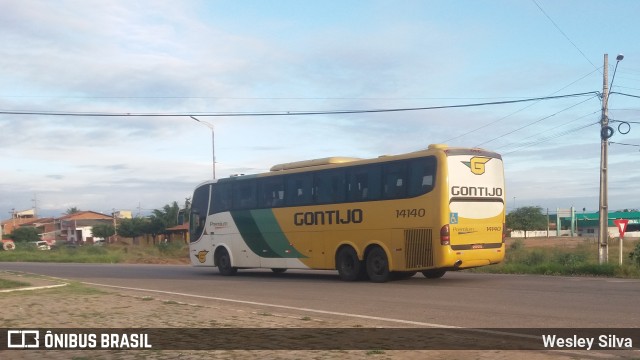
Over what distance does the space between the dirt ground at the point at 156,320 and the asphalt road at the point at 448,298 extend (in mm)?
1065

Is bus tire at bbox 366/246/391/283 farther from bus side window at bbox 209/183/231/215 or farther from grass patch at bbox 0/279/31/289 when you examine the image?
grass patch at bbox 0/279/31/289

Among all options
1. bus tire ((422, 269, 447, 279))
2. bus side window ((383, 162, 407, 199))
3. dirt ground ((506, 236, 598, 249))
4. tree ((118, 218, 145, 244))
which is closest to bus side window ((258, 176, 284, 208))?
bus side window ((383, 162, 407, 199))

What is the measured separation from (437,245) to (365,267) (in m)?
2.98

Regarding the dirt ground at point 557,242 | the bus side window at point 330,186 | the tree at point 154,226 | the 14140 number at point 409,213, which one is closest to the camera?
the 14140 number at point 409,213

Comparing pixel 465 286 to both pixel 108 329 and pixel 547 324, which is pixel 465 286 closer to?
pixel 547 324

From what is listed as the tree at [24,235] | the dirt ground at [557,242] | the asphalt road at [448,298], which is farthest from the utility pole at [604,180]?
the tree at [24,235]

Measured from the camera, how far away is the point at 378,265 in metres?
19.1

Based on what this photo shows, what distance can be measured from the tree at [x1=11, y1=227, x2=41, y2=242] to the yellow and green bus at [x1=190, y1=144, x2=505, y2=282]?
84626mm

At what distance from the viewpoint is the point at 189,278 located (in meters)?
23.3

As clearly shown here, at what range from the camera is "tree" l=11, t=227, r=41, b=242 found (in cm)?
9884

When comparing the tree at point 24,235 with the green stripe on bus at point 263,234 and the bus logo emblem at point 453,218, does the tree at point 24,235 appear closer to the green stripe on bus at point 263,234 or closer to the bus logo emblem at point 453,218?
the green stripe on bus at point 263,234

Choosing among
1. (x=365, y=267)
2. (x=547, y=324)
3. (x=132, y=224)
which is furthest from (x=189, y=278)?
(x=132, y=224)

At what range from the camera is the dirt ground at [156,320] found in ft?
26.6

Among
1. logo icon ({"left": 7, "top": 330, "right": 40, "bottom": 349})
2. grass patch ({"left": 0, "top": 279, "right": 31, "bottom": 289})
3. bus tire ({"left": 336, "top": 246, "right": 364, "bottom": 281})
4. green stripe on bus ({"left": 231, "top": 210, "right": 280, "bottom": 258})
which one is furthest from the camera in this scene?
green stripe on bus ({"left": 231, "top": 210, "right": 280, "bottom": 258})
